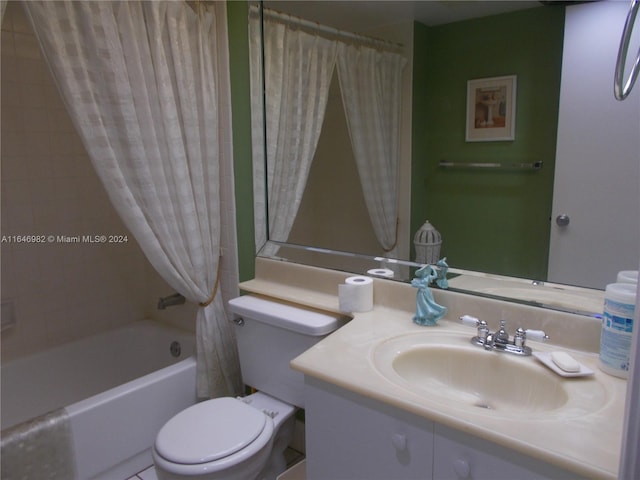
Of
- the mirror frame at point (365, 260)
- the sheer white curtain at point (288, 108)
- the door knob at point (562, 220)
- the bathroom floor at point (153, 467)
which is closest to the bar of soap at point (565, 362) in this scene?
the mirror frame at point (365, 260)

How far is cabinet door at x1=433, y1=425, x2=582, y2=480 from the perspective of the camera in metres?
0.94

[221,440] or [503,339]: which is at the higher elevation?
[503,339]

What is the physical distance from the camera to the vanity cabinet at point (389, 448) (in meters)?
0.98

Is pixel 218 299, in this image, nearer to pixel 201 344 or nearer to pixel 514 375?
pixel 201 344

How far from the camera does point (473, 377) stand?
1367 millimetres

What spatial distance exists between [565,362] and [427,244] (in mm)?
634

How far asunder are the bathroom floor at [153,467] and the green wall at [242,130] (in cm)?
86

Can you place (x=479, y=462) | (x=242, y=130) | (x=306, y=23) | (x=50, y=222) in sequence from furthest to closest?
(x=50, y=222), (x=242, y=130), (x=306, y=23), (x=479, y=462)

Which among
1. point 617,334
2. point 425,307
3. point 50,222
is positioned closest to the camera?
point 617,334

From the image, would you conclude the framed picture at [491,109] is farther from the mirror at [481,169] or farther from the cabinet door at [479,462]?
the cabinet door at [479,462]

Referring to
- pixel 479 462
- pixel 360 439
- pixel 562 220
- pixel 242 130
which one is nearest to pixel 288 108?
pixel 242 130

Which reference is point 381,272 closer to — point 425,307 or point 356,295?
point 356,295

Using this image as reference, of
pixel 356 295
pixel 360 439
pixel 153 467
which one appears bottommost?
pixel 153 467

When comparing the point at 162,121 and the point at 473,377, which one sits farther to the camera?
the point at 162,121
